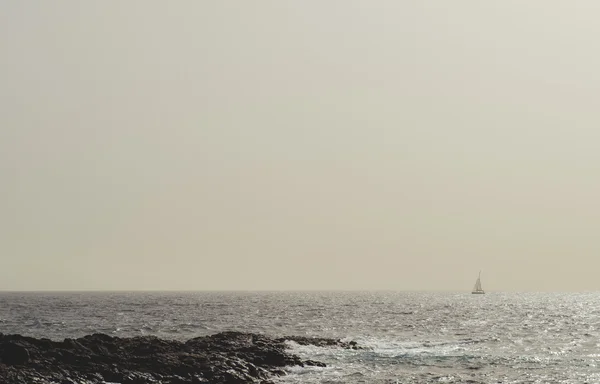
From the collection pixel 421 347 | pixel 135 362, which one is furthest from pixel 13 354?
pixel 421 347

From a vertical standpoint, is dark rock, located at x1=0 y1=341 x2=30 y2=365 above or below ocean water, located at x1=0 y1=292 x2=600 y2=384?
above

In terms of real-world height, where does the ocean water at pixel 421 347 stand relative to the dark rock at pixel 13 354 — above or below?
below

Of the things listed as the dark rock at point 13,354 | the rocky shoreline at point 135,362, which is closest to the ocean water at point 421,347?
the rocky shoreline at point 135,362

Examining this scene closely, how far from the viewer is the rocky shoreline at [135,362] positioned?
32.7 metres

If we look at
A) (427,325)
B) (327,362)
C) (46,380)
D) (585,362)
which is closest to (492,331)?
(427,325)

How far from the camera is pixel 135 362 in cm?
3619

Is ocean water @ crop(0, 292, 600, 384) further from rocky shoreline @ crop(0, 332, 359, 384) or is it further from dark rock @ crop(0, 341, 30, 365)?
dark rock @ crop(0, 341, 30, 365)

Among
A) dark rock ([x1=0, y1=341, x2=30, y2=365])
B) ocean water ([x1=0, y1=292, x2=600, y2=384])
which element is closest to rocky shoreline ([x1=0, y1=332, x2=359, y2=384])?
dark rock ([x1=0, y1=341, x2=30, y2=365])

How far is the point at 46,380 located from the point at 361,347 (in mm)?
27186

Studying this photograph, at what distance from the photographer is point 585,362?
153ft

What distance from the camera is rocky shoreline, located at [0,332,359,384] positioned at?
107ft

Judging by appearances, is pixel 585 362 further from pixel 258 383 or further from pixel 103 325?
pixel 103 325

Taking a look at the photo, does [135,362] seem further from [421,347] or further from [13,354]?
[421,347]

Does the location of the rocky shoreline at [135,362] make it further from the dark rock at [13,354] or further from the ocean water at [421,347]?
the ocean water at [421,347]
